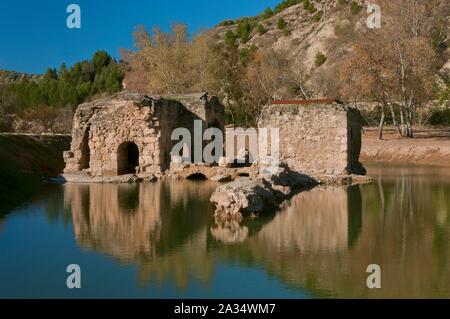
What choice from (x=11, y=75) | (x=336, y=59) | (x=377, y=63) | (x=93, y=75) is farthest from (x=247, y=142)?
(x=11, y=75)

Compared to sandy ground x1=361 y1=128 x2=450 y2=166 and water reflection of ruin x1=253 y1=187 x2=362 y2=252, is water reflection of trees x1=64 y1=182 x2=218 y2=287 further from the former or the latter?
sandy ground x1=361 y1=128 x2=450 y2=166

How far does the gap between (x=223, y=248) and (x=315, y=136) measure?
11.1 metres

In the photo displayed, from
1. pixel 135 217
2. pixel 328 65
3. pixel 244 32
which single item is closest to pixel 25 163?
pixel 135 217

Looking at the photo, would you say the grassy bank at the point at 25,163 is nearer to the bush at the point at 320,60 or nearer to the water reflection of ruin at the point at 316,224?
the water reflection of ruin at the point at 316,224

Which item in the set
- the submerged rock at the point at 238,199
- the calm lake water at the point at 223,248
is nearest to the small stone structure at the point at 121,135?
the calm lake water at the point at 223,248

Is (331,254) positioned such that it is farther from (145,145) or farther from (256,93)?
(256,93)

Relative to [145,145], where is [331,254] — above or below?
below

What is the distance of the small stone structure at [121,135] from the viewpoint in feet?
73.3

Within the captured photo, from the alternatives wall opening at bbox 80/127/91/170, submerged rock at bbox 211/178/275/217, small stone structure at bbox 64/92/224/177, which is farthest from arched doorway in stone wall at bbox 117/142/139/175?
submerged rock at bbox 211/178/275/217

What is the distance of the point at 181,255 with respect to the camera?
8891 millimetres

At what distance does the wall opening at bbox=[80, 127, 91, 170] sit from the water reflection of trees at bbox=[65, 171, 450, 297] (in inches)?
285

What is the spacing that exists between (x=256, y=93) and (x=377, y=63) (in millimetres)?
14087

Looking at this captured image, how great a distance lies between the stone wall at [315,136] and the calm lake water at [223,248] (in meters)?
3.97
